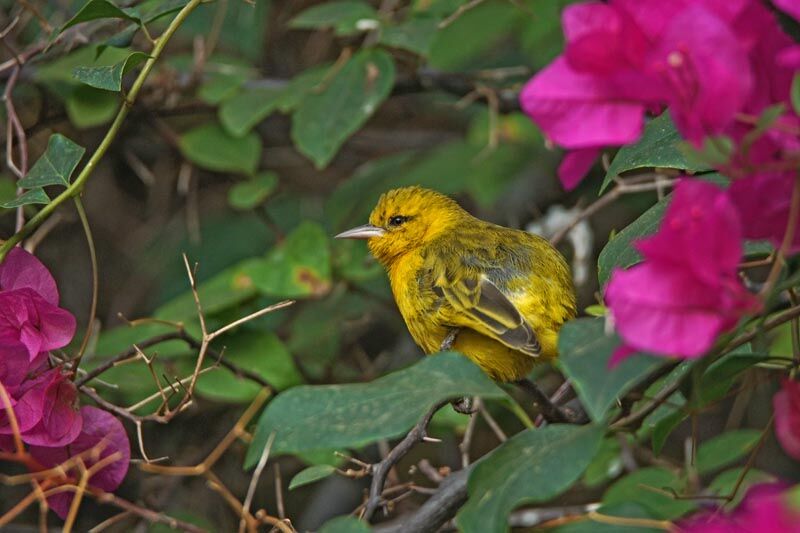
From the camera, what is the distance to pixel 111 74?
1.91 m

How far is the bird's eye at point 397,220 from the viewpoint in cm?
351

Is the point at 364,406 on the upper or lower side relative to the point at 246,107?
upper

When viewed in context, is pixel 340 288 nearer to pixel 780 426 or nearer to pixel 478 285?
pixel 478 285

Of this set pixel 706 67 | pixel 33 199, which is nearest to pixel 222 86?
pixel 33 199

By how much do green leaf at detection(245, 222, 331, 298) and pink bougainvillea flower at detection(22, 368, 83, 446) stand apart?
1410 millimetres

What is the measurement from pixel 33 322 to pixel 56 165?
0.31 m

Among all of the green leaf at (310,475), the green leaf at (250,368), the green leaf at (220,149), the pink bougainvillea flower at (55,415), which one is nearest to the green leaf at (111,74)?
the pink bougainvillea flower at (55,415)

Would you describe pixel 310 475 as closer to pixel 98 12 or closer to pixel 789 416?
pixel 789 416

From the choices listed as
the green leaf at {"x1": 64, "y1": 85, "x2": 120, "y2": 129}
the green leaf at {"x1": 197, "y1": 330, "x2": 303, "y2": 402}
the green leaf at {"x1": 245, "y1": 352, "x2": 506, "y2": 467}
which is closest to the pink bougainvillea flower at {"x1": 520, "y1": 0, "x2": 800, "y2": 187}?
the green leaf at {"x1": 245, "y1": 352, "x2": 506, "y2": 467}

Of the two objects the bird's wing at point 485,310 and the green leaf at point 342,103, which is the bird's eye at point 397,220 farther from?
the bird's wing at point 485,310

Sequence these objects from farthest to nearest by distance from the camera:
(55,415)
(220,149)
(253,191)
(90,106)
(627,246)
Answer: (220,149)
(253,191)
(90,106)
(55,415)
(627,246)

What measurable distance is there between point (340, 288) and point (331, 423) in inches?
96.0

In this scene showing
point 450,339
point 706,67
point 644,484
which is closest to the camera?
point 706,67

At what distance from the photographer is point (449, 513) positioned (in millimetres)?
1802
